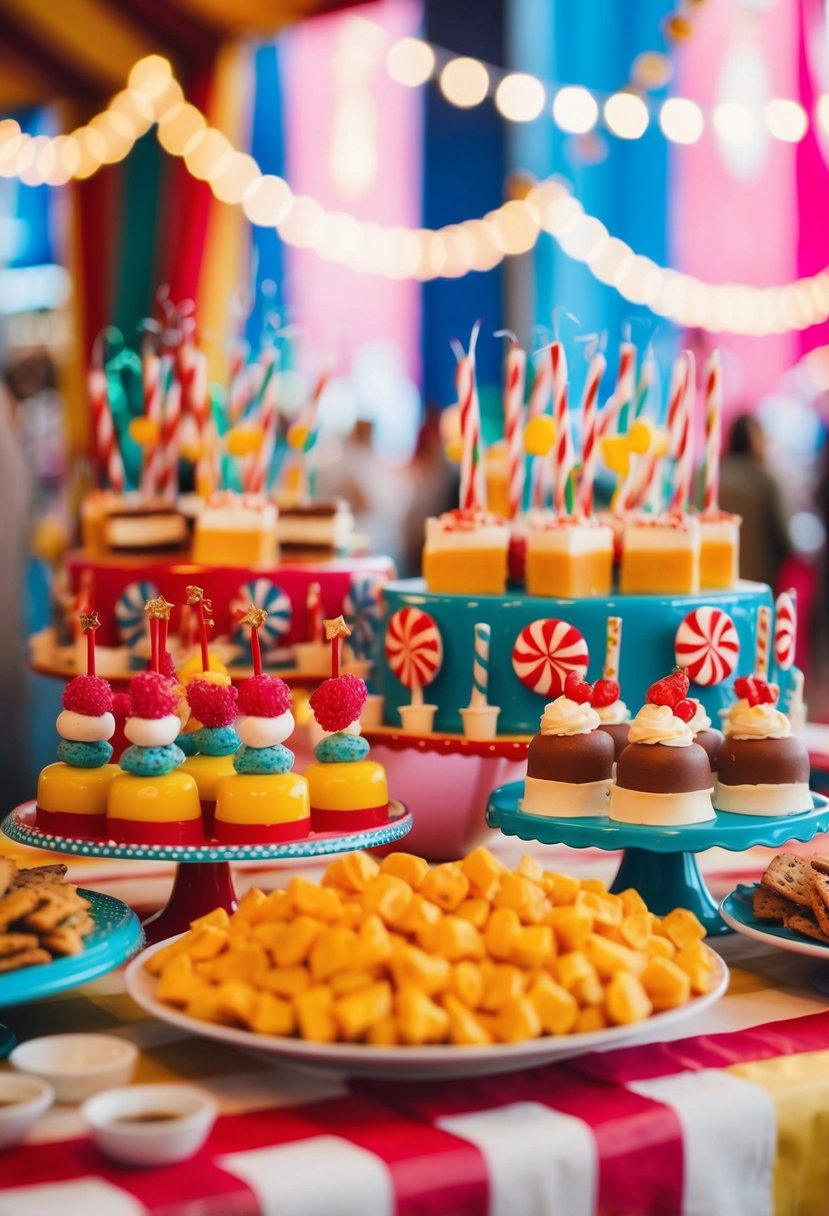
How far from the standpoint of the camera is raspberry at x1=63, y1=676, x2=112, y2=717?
1.59m

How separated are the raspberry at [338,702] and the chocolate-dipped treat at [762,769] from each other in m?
Result: 0.42

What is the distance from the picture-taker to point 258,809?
152 cm

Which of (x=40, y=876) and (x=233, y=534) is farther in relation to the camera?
(x=233, y=534)

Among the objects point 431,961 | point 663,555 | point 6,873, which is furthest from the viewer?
point 663,555

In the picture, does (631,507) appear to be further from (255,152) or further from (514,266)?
(255,152)

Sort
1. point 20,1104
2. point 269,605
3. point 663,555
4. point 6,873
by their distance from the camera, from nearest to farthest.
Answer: point 20,1104 < point 6,873 < point 663,555 < point 269,605

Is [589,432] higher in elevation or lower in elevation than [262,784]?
higher

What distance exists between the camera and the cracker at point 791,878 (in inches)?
60.2

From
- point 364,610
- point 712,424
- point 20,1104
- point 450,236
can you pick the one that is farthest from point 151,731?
point 450,236

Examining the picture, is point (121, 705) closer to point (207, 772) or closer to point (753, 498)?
point (207, 772)

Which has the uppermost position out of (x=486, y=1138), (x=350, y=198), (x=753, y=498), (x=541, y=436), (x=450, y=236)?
(x=350, y=198)

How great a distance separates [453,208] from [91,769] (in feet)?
17.4

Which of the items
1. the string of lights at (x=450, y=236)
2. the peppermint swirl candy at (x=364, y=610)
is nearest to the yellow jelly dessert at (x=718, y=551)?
the peppermint swirl candy at (x=364, y=610)

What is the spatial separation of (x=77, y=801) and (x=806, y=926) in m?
0.75
